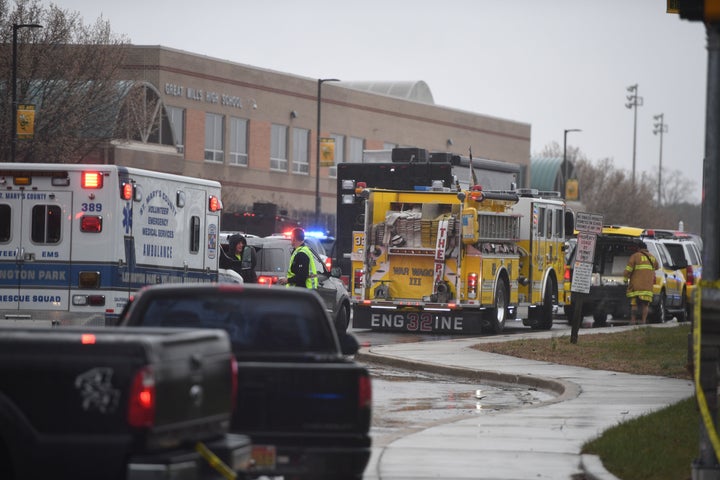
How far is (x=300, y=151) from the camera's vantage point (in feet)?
251

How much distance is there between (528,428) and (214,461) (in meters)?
6.99

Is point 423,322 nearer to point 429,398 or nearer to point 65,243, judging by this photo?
point 429,398

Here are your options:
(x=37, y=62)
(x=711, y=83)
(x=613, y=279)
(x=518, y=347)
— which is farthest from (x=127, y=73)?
(x=711, y=83)

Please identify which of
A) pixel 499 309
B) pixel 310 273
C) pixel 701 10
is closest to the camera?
pixel 701 10

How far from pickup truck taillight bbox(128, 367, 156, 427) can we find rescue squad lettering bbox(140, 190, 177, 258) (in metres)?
12.7

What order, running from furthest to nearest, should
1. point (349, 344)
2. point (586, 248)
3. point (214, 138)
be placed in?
point (214, 138) < point (586, 248) < point (349, 344)

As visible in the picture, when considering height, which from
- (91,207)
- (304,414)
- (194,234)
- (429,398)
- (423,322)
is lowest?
(429,398)

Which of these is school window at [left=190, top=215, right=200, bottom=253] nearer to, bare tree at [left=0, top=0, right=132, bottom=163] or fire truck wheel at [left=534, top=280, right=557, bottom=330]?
fire truck wheel at [left=534, top=280, right=557, bottom=330]

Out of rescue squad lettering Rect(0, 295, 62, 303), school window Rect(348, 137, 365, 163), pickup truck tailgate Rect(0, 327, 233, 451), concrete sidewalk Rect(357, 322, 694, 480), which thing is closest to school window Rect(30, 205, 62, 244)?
rescue squad lettering Rect(0, 295, 62, 303)

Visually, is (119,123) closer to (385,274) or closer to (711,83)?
(385,274)

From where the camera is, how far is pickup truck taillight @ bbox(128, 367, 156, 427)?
23.6 feet

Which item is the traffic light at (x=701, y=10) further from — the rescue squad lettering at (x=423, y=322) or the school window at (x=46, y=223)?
the rescue squad lettering at (x=423, y=322)

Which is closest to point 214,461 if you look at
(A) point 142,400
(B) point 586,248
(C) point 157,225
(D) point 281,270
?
(A) point 142,400

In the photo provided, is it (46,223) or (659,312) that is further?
(659,312)
